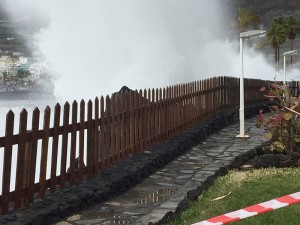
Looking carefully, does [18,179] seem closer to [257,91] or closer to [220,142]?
[220,142]

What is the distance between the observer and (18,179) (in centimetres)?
500

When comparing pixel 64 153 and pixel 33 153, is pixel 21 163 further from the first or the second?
pixel 64 153

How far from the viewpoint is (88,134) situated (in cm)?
642

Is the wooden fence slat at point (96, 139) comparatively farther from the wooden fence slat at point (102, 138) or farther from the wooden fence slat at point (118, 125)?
the wooden fence slat at point (118, 125)

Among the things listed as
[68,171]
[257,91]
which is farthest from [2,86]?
[68,171]

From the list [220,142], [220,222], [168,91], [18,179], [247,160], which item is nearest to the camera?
[220,222]

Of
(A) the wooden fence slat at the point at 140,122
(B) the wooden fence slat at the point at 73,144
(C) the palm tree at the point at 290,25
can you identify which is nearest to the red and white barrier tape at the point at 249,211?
(B) the wooden fence slat at the point at 73,144

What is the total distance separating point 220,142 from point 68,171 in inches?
203

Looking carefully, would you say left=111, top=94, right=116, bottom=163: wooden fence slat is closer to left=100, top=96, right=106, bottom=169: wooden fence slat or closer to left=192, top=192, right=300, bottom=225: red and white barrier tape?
left=100, top=96, right=106, bottom=169: wooden fence slat

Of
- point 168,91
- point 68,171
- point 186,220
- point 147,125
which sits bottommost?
point 186,220

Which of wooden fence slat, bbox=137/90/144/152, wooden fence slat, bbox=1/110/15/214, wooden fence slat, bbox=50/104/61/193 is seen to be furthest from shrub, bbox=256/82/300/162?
wooden fence slat, bbox=1/110/15/214

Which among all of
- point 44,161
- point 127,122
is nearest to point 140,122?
point 127,122

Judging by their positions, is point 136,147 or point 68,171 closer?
point 68,171

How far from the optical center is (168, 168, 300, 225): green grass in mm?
5183
